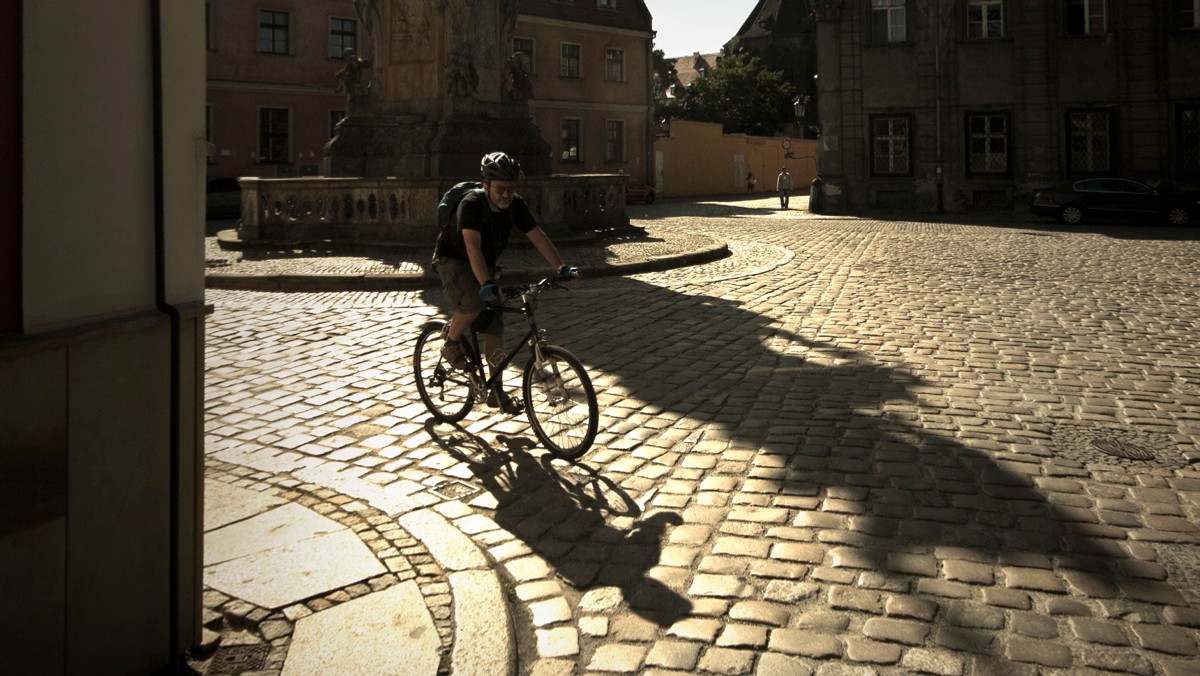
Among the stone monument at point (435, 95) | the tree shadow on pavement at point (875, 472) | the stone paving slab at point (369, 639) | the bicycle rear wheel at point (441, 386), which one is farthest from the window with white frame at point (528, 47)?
the stone paving slab at point (369, 639)

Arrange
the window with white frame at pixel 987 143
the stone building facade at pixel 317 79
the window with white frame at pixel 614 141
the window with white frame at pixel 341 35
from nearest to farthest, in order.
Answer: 1. the window with white frame at pixel 987 143
2. the stone building facade at pixel 317 79
3. the window with white frame at pixel 341 35
4. the window with white frame at pixel 614 141

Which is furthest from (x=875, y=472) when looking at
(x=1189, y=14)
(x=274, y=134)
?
(x=274, y=134)

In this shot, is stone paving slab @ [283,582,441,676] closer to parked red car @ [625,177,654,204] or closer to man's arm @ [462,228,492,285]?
man's arm @ [462,228,492,285]

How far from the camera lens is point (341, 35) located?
4325 cm

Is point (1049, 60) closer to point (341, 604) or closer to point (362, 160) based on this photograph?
point (362, 160)

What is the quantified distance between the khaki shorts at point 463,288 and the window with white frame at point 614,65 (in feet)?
156

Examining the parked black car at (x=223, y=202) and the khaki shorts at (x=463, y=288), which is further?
the parked black car at (x=223, y=202)

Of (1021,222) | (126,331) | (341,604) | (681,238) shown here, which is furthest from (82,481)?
(1021,222)

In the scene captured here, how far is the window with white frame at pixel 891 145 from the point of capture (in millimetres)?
34250

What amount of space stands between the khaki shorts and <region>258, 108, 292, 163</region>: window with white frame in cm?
3638

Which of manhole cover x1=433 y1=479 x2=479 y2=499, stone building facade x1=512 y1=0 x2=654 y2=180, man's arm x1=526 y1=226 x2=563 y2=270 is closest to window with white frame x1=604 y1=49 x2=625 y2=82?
stone building facade x1=512 y1=0 x2=654 y2=180

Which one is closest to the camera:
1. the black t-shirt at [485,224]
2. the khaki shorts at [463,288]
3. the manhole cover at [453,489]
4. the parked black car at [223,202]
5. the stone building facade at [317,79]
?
the manhole cover at [453,489]

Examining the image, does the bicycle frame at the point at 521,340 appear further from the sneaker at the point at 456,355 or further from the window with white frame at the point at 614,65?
the window with white frame at the point at 614,65

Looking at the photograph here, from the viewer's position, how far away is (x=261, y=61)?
4088cm
